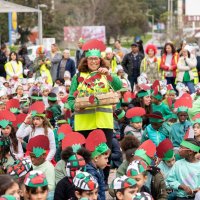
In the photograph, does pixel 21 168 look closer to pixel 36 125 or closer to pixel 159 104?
pixel 36 125

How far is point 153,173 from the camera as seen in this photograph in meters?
8.66

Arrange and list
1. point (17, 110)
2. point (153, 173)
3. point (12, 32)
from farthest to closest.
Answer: point (12, 32) < point (17, 110) < point (153, 173)

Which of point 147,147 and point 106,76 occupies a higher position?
point 106,76

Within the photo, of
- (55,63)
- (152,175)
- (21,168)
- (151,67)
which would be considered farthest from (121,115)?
(55,63)

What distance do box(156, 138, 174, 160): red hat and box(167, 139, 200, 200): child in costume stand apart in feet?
1.07

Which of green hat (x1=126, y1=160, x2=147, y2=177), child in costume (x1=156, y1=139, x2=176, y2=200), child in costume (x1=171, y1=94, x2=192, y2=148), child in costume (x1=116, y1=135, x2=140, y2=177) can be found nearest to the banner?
child in costume (x1=171, y1=94, x2=192, y2=148)

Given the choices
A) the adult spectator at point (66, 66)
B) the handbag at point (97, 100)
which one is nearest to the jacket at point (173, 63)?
the adult spectator at point (66, 66)

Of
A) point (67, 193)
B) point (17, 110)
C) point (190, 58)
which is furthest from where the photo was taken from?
point (190, 58)

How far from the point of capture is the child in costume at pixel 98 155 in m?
8.56

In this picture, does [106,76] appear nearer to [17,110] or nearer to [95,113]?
[95,113]

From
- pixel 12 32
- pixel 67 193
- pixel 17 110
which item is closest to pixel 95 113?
pixel 67 193

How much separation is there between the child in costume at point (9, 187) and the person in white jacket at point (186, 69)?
35.2ft

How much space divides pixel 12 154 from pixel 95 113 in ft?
3.89

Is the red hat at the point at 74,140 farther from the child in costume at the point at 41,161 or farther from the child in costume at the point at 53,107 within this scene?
the child in costume at the point at 53,107
